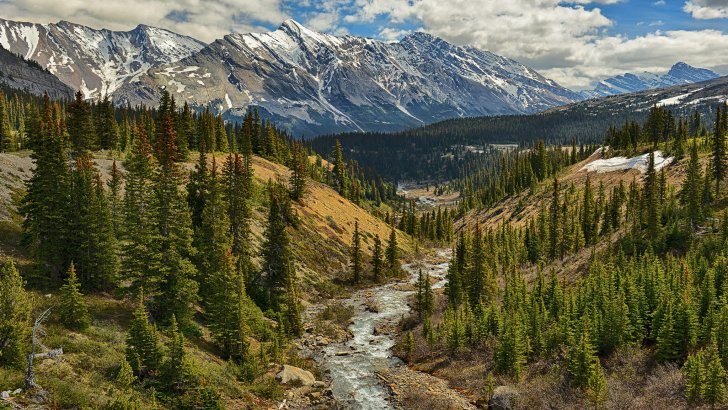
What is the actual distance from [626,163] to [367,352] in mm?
127554

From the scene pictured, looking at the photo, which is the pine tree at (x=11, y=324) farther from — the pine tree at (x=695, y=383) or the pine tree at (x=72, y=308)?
the pine tree at (x=695, y=383)

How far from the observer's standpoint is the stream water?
3984cm

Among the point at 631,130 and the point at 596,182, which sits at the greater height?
the point at 631,130

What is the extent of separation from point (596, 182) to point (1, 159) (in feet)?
490

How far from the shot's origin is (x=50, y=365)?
28312 mm

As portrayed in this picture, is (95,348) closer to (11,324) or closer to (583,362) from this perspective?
(11,324)

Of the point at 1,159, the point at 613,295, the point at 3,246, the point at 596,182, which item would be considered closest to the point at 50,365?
the point at 3,246

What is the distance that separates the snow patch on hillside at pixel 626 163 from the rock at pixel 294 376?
120114mm

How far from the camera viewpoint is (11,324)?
26.4 metres

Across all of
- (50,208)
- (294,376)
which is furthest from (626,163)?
(50,208)

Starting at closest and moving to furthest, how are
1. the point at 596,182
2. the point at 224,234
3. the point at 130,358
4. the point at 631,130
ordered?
the point at 130,358 → the point at 224,234 → the point at 596,182 → the point at 631,130

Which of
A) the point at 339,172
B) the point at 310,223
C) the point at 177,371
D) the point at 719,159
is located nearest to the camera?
the point at 177,371

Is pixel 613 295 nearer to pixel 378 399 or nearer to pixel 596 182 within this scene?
pixel 378 399

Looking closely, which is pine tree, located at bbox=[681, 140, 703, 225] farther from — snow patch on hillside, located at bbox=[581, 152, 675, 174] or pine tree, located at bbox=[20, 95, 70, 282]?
pine tree, located at bbox=[20, 95, 70, 282]
